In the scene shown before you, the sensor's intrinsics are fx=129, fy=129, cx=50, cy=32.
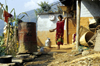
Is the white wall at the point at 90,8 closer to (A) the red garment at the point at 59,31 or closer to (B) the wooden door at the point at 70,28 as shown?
(A) the red garment at the point at 59,31

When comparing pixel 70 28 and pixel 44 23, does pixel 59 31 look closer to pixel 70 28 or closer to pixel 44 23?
pixel 70 28

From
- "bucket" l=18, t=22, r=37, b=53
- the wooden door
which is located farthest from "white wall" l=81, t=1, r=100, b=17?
the wooden door

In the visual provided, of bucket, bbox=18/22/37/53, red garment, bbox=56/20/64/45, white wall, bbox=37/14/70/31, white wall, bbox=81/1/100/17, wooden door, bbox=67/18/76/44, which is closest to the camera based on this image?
bucket, bbox=18/22/37/53

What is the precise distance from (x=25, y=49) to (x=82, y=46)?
2.17 m

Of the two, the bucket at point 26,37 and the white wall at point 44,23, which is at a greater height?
the white wall at point 44,23

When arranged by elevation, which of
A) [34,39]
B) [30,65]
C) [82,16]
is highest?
[82,16]

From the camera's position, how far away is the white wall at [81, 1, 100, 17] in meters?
6.30

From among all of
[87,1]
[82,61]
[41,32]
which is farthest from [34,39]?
[41,32]

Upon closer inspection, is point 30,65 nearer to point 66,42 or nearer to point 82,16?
point 82,16

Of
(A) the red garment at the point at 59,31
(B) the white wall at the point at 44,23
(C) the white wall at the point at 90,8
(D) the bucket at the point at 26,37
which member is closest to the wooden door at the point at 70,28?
(B) the white wall at the point at 44,23

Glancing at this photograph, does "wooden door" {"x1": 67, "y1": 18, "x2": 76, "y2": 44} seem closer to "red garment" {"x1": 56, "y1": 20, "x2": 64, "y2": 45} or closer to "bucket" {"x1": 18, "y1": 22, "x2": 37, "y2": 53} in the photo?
"red garment" {"x1": 56, "y1": 20, "x2": 64, "y2": 45}

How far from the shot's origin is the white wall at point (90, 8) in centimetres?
630

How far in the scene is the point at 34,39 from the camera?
15.3 feet

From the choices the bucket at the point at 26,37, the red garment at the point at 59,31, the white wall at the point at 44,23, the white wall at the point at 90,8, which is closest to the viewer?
the bucket at the point at 26,37
